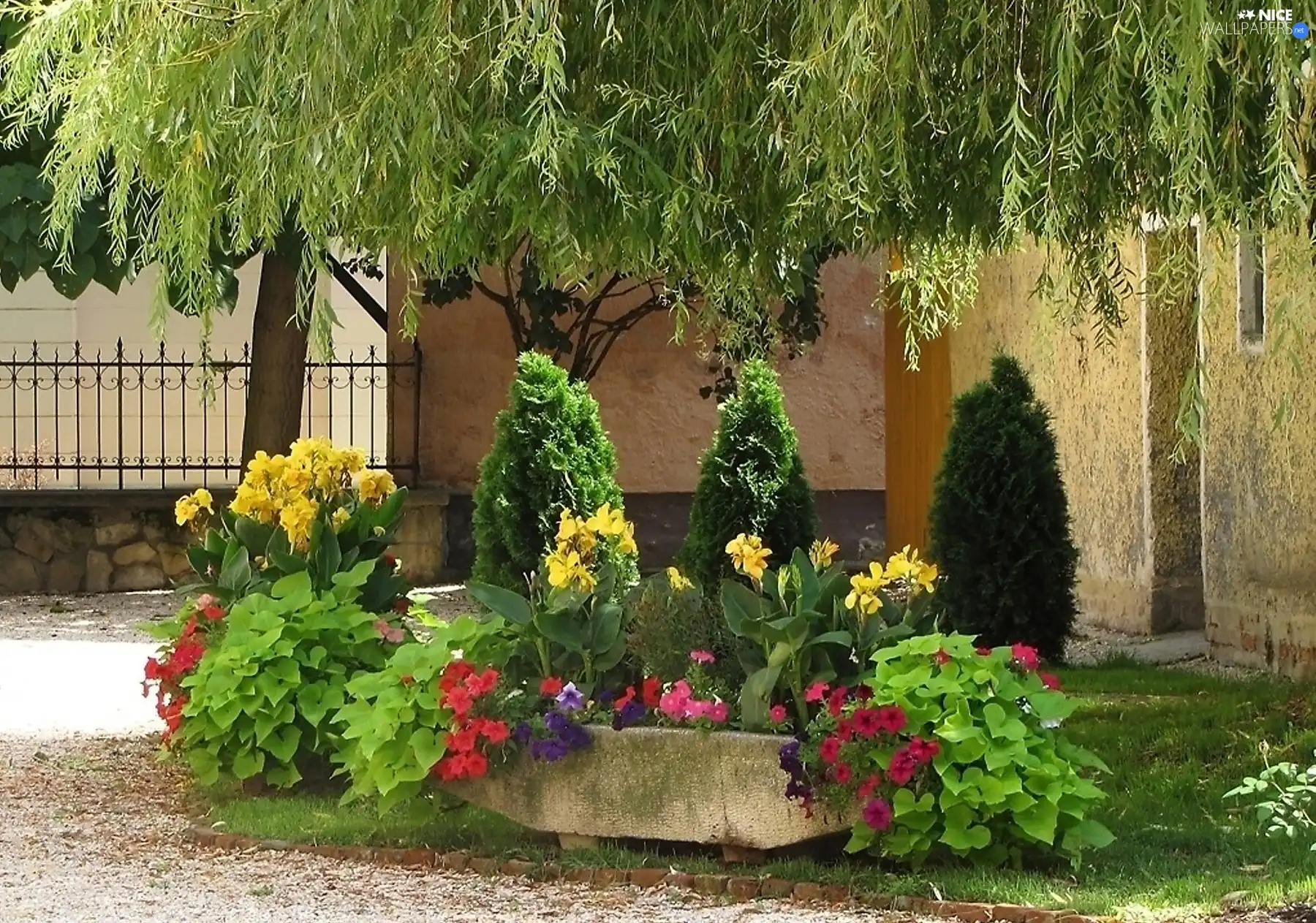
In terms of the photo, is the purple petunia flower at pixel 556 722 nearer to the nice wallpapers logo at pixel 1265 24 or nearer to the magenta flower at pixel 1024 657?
the magenta flower at pixel 1024 657

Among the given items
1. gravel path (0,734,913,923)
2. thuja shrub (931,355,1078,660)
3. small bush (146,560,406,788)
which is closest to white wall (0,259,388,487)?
thuja shrub (931,355,1078,660)

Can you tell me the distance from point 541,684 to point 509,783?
0.31 meters

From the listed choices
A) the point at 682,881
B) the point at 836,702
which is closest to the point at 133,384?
the point at 682,881

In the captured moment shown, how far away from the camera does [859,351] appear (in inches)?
626

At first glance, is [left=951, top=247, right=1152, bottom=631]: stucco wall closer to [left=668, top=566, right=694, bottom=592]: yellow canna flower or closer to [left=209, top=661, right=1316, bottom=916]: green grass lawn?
[left=209, top=661, right=1316, bottom=916]: green grass lawn

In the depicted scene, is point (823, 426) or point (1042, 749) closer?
point (1042, 749)

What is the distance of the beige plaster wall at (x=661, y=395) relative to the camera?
15594mm

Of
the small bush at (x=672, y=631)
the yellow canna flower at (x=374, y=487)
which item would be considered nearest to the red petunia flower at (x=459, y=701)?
the small bush at (x=672, y=631)

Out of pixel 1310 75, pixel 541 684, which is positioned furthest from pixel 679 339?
pixel 1310 75

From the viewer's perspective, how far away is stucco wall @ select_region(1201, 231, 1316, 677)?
364 inches

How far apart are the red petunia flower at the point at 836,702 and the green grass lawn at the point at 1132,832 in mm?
474

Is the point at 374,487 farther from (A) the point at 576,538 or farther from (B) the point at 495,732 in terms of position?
(B) the point at 495,732

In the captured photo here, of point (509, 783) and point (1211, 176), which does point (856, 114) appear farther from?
point (509, 783)

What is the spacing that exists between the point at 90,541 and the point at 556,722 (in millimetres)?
9753
